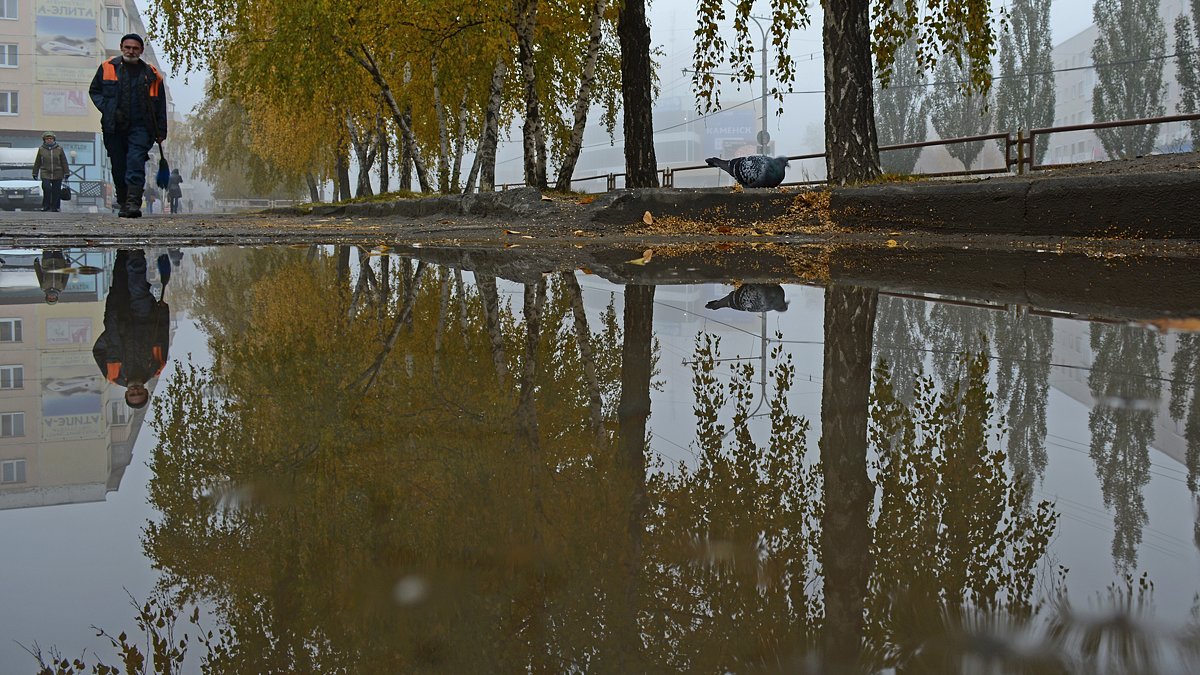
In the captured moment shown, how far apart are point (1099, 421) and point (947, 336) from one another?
1130 millimetres

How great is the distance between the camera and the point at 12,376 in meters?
2.35

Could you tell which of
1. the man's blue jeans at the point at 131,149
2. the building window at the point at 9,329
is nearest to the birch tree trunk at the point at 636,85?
the man's blue jeans at the point at 131,149

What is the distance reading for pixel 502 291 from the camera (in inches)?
170

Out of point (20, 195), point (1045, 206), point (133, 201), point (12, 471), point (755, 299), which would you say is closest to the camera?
point (12, 471)

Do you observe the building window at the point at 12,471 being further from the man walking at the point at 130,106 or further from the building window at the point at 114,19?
the building window at the point at 114,19

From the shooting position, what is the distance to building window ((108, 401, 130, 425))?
1856 millimetres

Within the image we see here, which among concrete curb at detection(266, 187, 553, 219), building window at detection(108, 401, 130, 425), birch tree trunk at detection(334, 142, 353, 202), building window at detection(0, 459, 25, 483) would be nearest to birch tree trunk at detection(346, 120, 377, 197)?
birch tree trunk at detection(334, 142, 353, 202)

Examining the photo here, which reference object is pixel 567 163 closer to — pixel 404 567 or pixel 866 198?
pixel 866 198

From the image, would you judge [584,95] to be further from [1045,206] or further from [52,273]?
[52,273]

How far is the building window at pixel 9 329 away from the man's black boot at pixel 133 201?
25.9ft

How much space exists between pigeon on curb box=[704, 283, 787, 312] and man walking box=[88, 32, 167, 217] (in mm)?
7317

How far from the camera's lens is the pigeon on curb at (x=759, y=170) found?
9562 mm

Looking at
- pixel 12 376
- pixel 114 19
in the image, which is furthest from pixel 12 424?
pixel 114 19

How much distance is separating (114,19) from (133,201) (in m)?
64.0
